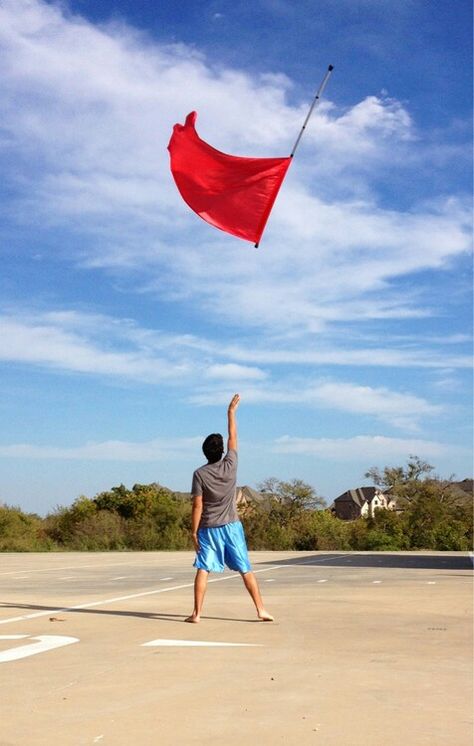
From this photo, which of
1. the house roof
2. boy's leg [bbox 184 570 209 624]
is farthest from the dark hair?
the house roof

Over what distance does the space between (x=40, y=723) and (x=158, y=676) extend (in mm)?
1506

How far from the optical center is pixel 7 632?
907 cm

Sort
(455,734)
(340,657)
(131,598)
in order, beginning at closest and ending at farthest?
(455,734), (340,657), (131,598)

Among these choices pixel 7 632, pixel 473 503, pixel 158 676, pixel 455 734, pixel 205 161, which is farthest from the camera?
pixel 473 503

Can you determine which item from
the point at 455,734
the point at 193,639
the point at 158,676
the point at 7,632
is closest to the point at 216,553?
the point at 193,639

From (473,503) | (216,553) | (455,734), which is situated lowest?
(455,734)

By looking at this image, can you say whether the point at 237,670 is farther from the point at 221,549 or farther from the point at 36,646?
the point at 221,549

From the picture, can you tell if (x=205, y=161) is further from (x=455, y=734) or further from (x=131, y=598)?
(x=455, y=734)

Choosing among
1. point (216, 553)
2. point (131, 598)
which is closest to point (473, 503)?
point (131, 598)

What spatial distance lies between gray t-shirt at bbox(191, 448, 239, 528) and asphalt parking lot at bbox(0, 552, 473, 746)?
1.02 m

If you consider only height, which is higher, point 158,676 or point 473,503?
point 473,503

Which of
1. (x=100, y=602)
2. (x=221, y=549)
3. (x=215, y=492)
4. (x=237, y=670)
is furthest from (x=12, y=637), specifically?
(x=100, y=602)

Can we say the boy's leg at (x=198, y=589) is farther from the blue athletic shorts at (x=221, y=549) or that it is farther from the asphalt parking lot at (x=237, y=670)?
the asphalt parking lot at (x=237, y=670)

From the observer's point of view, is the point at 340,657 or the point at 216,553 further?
the point at 216,553
